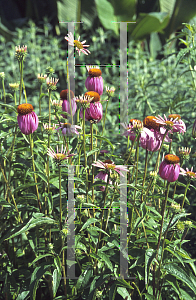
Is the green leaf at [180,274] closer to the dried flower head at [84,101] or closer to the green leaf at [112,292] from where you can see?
the green leaf at [112,292]

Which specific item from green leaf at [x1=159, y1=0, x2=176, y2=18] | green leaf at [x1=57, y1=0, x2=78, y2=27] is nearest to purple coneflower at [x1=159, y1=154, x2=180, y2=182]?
green leaf at [x1=57, y1=0, x2=78, y2=27]

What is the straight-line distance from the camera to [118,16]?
11.3 ft

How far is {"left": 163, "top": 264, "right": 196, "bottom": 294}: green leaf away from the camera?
89cm

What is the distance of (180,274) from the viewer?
2.95 feet

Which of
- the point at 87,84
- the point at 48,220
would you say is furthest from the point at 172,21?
the point at 48,220

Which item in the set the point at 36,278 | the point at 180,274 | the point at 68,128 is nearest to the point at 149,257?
the point at 180,274

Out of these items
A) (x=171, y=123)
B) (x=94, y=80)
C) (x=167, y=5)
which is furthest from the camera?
(x=167, y=5)

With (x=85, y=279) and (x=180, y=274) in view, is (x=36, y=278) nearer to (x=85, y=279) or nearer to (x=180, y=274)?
(x=85, y=279)

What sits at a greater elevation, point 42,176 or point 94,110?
point 94,110

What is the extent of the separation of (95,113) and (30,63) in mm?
2259

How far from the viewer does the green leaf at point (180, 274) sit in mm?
890

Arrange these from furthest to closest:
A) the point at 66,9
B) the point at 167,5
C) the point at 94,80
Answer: the point at 167,5 → the point at 66,9 → the point at 94,80

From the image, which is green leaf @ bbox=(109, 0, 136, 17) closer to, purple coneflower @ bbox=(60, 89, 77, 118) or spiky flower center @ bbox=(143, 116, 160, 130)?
purple coneflower @ bbox=(60, 89, 77, 118)

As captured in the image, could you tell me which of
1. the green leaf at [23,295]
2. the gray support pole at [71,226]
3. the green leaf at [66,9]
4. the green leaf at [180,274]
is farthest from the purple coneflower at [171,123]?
the green leaf at [66,9]
